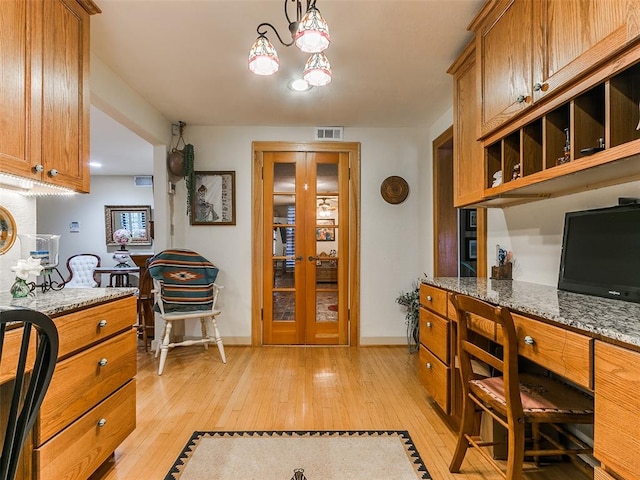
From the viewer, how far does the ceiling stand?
1.96m

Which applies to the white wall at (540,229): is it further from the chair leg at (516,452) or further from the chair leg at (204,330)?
the chair leg at (204,330)

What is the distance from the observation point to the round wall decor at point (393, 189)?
3910 millimetres

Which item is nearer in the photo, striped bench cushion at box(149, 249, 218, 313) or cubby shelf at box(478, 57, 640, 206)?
cubby shelf at box(478, 57, 640, 206)

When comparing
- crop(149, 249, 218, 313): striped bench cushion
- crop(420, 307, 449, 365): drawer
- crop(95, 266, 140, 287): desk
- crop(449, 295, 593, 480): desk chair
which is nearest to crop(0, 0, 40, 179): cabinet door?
crop(149, 249, 218, 313): striped bench cushion

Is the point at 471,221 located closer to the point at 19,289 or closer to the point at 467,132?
the point at 467,132

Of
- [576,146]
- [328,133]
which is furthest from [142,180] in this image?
[576,146]

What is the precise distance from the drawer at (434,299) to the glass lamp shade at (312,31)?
1.46 m

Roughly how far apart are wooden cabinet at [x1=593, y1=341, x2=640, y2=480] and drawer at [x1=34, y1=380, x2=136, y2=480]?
1755 millimetres

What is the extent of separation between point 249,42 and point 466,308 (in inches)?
77.5

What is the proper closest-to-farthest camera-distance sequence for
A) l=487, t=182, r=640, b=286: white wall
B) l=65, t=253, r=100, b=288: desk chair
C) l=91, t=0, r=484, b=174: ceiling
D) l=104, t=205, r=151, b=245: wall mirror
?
l=487, t=182, r=640, b=286: white wall < l=91, t=0, r=484, b=174: ceiling < l=65, t=253, r=100, b=288: desk chair < l=104, t=205, r=151, b=245: wall mirror

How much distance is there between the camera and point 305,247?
12.9 feet

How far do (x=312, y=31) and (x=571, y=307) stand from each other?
1478mm

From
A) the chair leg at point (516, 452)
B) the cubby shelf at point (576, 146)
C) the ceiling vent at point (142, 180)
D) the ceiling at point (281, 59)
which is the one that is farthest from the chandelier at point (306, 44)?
the ceiling vent at point (142, 180)

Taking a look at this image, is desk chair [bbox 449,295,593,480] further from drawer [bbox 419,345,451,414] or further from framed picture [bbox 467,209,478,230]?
framed picture [bbox 467,209,478,230]
